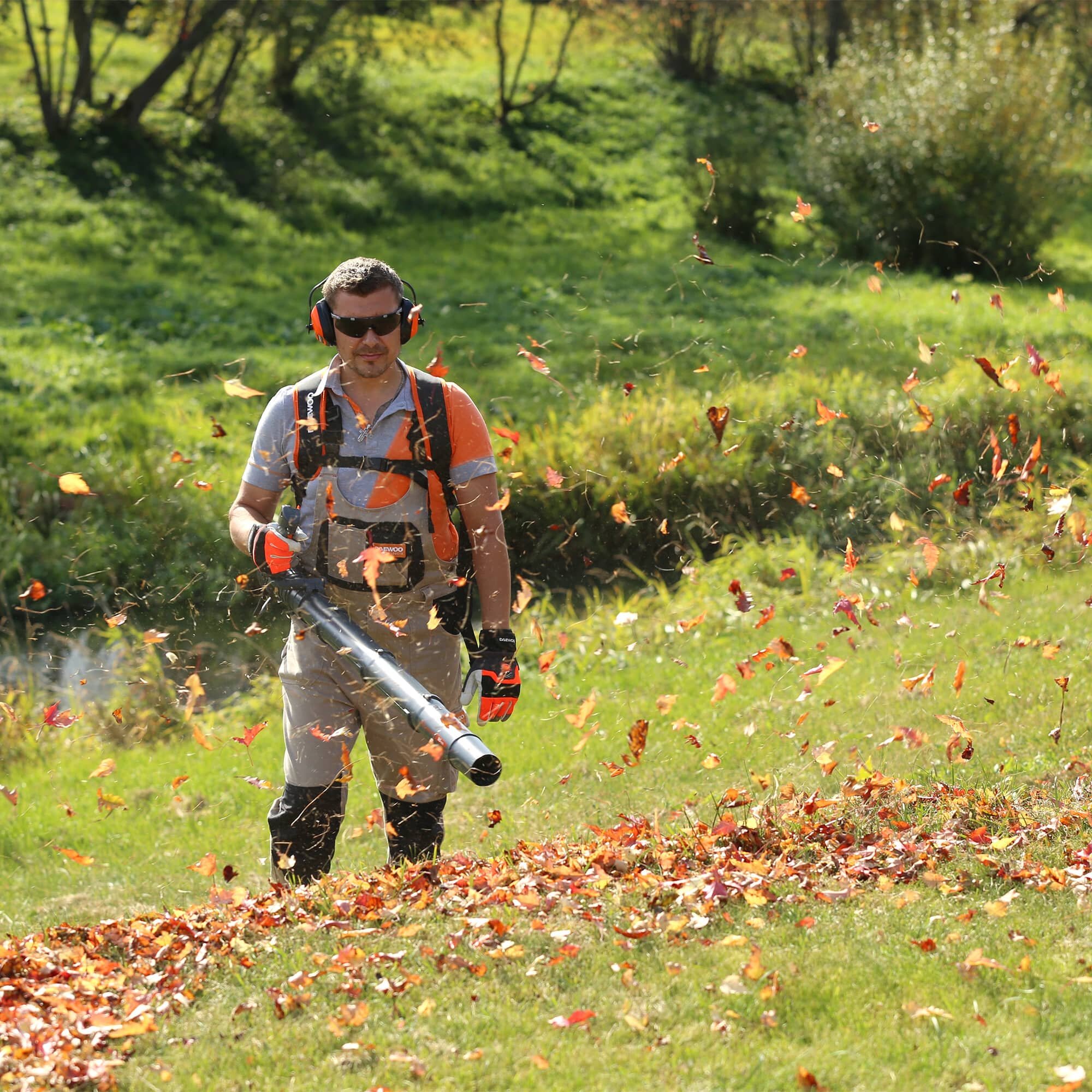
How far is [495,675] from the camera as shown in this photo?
→ 455cm

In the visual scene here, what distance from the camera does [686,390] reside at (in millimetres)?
12664

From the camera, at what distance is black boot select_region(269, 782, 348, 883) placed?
4691 millimetres

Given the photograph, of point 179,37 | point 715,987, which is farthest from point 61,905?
point 179,37

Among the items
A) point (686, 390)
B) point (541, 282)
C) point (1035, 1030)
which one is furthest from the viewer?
point (541, 282)

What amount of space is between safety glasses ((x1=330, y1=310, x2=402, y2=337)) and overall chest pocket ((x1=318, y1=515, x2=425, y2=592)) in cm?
59

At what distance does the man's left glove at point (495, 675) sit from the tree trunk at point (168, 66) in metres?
19.0

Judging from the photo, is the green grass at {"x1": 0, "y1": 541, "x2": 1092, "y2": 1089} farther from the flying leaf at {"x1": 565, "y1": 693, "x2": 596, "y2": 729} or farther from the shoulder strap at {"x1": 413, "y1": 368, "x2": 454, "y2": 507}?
the shoulder strap at {"x1": 413, "y1": 368, "x2": 454, "y2": 507}

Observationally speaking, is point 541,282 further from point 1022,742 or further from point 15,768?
point 1022,742

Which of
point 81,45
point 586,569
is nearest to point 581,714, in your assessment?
point 586,569

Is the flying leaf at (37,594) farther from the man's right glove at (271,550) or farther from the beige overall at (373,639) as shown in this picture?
the man's right glove at (271,550)

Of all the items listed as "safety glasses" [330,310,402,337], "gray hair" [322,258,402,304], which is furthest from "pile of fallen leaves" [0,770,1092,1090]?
"gray hair" [322,258,402,304]

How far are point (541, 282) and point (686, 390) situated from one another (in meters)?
5.99

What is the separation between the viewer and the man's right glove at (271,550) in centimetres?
437

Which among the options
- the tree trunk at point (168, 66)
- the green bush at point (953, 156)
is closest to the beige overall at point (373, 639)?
the green bush at point (953, 156)
